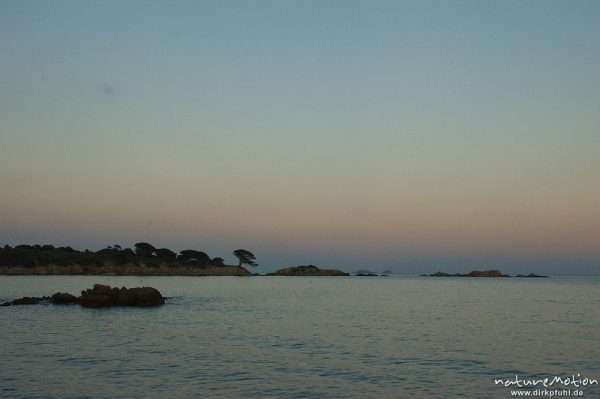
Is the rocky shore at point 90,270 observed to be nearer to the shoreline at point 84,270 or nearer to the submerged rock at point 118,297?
the shoreline at point 84,270

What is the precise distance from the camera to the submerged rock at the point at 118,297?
66.8 m

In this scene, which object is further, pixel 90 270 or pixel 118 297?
pixel 90 270

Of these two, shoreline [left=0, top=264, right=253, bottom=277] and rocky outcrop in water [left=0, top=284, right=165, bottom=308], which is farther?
shoreline [left=0, top=264, right=253, bottom=277]

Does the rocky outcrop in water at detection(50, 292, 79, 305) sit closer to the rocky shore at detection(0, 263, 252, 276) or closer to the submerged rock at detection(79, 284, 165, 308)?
the submerged rock at detection(79, 284, 165, 308)

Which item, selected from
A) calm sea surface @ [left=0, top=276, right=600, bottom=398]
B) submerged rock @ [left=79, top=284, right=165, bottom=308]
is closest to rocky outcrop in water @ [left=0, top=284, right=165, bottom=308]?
submerged rock @ [left=79, top=284, right=165, bottom=308]

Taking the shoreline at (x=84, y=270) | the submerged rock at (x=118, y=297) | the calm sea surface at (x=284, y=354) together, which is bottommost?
the calm sea surface at (x=284, y=354)

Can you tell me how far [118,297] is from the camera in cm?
6806

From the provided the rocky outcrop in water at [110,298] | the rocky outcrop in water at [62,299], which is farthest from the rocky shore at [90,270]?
the rocky outcrop in water at [62,299]

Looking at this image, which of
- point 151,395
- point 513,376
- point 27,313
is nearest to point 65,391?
point 151,395

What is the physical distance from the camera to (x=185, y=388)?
76.4 feet

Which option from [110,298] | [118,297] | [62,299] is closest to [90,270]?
[62,299]

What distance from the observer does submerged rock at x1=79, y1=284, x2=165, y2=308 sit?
219 ft

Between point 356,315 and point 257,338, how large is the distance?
827 inches

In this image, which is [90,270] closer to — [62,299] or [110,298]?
[62,299]
